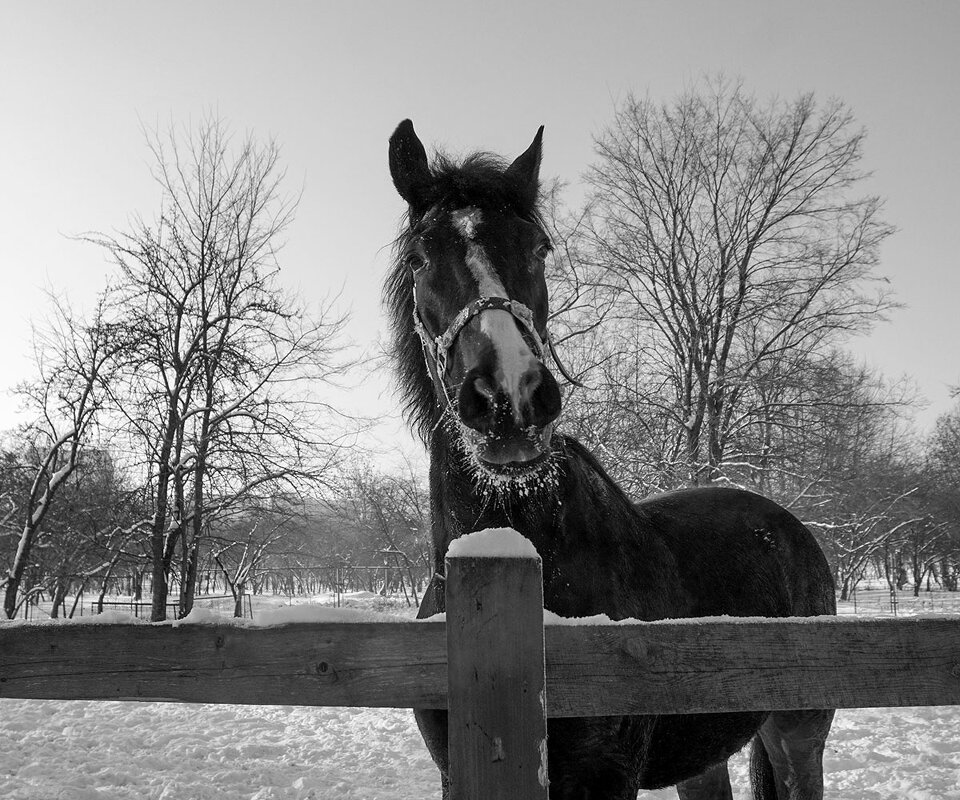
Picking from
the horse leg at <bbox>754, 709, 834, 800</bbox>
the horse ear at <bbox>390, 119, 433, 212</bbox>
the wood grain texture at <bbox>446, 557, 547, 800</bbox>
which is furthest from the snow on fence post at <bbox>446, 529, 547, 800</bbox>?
the horse leg at <bbox>754, 709, 834, 800</bbox>

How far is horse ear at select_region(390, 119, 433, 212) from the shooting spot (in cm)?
288

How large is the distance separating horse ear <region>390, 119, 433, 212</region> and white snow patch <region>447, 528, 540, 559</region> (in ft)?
6.30

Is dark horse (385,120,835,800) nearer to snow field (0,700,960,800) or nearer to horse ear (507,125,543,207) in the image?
horse ear (507,125,543,207)

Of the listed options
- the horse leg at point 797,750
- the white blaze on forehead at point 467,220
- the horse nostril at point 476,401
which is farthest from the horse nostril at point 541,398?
the horse leg at point 797,750

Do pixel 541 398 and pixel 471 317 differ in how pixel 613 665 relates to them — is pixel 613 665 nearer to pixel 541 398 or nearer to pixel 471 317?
pixel 541 398

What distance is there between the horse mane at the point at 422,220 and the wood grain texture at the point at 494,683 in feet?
5.24

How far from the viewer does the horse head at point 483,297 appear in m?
1.88

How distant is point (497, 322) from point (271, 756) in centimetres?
624

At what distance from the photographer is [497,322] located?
2.06 metres

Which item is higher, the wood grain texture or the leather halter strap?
the leather halter strap

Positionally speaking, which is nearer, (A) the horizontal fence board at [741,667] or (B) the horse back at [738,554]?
(A) the horizontal fence board at [741,667]

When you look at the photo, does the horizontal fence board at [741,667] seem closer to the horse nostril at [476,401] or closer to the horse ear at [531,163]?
the horse nostril at [476,401]

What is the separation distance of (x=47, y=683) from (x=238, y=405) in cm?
1227

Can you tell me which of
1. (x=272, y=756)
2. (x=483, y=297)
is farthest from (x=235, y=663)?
(x=272, y=756)
